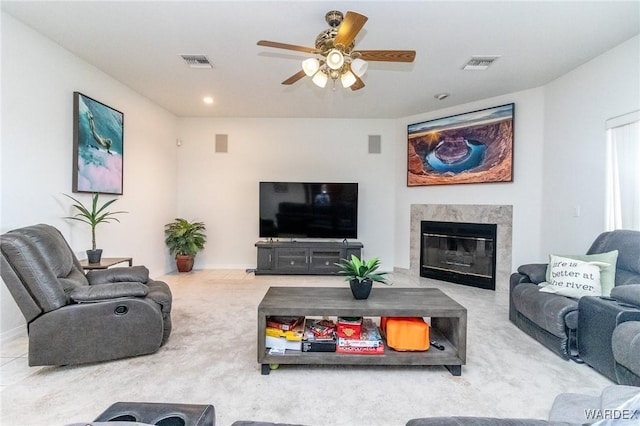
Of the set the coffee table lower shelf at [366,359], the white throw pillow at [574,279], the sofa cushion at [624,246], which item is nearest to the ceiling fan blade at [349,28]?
the coffee table lower shelf at [366,359]

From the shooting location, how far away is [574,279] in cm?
253

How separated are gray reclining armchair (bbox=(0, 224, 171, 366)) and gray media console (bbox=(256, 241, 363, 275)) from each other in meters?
2.78

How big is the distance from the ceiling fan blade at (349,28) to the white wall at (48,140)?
2.76 metres

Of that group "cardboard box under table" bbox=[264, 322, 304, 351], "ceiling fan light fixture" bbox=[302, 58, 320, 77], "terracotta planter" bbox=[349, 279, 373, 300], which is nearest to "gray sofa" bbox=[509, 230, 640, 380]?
"terracotta planter" bbox=[349, 279, 373, 300]

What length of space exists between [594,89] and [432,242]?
9.12 feet

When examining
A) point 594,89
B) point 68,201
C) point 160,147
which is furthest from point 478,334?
point 160,147

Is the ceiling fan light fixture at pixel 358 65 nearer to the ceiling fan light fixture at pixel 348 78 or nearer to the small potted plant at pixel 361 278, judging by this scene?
the ceiling fan light fixture at pixel 348 78

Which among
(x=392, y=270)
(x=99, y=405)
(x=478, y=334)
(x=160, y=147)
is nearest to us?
(x=99, y=405)

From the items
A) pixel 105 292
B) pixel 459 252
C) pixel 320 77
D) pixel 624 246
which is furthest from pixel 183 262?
pixel 624 246

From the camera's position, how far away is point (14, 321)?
2680 millimetres

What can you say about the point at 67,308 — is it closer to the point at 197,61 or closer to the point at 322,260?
the point at 197,61

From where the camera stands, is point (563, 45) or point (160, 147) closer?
point (563, 45)

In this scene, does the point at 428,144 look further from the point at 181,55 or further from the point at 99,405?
the point at 99,405

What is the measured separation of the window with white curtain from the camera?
2803mm
